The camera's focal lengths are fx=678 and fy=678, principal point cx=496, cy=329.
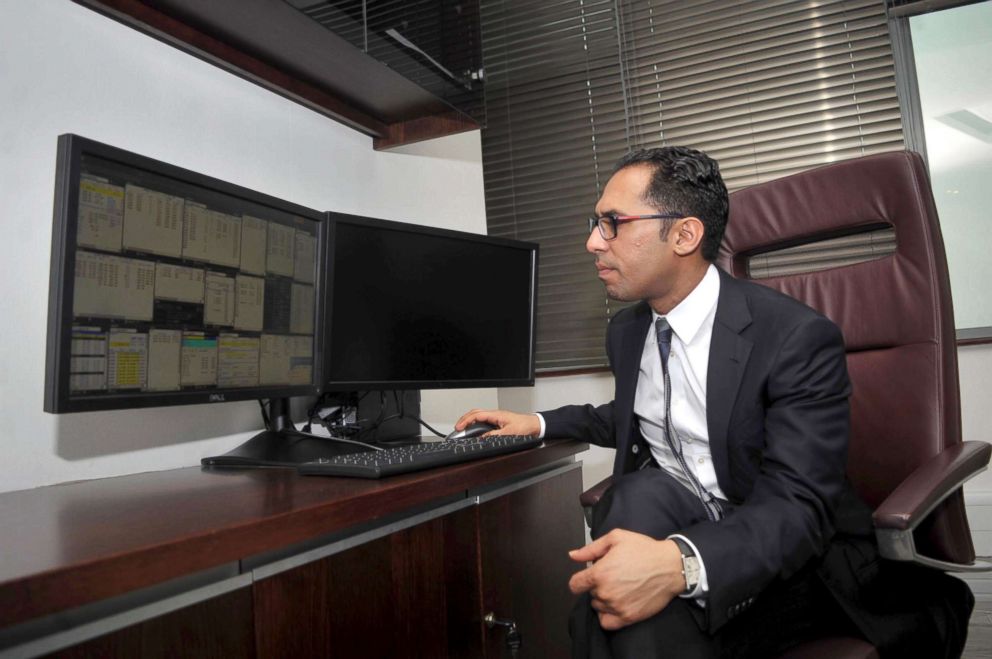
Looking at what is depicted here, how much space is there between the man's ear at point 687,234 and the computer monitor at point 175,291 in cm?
74

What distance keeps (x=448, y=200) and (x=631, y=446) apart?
1294 mm

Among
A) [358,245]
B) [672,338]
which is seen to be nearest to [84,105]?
[358,245]

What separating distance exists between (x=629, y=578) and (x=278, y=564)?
0.45 meters

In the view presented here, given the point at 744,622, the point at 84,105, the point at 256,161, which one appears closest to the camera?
the point at 744,622

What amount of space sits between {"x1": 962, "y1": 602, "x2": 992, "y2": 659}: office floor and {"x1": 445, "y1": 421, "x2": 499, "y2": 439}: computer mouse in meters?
1.38

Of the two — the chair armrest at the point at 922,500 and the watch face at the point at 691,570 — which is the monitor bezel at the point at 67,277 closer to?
the watch face at the point at 691,570

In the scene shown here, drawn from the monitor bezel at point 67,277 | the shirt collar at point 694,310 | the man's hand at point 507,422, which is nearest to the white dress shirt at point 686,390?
the shirt collar at point 694,310

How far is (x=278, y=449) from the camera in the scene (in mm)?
1304

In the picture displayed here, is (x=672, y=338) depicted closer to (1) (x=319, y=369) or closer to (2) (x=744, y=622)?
(2) (x=744, y=622)

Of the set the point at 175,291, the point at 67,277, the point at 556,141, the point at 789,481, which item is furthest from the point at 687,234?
the point at 556,141

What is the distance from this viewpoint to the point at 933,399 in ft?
4.24

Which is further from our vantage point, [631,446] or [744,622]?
[631,446]

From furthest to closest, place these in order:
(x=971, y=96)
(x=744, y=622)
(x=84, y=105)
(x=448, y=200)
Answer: (x=448, y=200)
(x=971, y=96)
(x=84, y=105)
(x=744, y=622)

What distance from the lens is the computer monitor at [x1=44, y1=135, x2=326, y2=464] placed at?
3.17 feet
